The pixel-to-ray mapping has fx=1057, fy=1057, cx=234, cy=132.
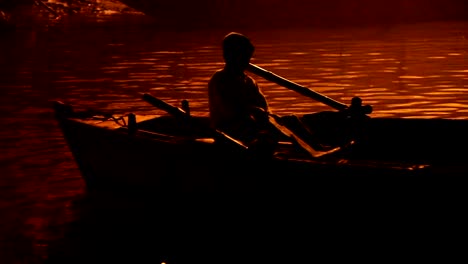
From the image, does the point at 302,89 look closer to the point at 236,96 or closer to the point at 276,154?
the point at 236,96

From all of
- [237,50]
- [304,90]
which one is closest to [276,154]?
[237,50]

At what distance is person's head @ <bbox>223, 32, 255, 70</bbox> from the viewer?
11.2 meters


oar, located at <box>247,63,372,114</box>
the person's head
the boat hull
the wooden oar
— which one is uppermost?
the person's head

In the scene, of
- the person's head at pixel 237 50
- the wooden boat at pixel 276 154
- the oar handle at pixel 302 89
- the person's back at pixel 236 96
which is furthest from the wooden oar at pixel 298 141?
the oar handle at pixel 302 89

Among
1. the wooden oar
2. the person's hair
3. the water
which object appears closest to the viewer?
the wooden oar

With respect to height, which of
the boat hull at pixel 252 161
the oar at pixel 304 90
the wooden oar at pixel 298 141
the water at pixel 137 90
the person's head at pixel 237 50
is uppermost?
the person's head at pixel 237 50

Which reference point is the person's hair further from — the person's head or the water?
the water

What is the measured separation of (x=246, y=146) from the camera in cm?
1123

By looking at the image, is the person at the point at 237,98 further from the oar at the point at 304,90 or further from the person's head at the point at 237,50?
the oar at the point at 304,90

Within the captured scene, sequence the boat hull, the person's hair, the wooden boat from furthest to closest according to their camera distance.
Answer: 1. the person's hair
2. the wooden boat
3. the boat hull

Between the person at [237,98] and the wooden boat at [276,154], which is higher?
the person at [237,98]

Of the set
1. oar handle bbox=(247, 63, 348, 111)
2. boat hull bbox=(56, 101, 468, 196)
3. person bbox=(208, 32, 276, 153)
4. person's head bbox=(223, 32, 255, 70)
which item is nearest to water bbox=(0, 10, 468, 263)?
boat hull bbox=(56, 101, 468, 196)

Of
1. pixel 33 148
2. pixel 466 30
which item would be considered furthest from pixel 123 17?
pixel 33 148

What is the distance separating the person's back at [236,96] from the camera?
11289 millimetres
